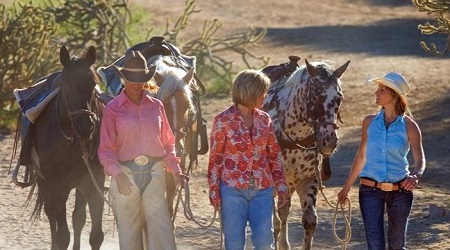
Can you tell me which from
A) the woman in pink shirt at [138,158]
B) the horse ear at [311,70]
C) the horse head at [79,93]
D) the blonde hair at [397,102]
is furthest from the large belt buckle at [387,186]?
the horse head at [79,93]

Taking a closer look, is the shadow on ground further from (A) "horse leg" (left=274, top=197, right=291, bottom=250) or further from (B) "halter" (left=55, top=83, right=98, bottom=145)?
(B) "halter" (left=55, top=83, right=98, bottom=145)

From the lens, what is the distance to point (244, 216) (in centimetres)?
723

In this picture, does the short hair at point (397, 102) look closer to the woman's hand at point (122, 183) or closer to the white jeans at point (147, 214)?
the white jeans at point (147, 214)

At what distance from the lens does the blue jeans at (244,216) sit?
7.21 m

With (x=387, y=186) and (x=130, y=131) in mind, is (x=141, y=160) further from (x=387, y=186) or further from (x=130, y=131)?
(x=387, y=186)

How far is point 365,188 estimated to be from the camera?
7516 mm

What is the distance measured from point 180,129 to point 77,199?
1.63 meters

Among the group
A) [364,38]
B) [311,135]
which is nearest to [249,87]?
[311,135]

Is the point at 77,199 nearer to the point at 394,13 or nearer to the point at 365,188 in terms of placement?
the point at 365,188

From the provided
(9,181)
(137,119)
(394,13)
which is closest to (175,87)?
(137,119)

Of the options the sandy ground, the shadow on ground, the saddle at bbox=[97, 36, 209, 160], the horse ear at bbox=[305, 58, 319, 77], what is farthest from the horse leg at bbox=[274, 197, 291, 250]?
the shadow on ground

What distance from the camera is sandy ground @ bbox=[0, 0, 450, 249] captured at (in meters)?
10.8

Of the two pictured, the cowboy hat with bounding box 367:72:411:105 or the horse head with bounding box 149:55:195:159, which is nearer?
the cowboy hat with bounding box 367:72:411:105

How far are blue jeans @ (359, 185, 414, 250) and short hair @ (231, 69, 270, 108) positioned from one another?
1042 millimetres
